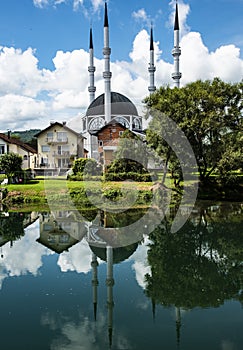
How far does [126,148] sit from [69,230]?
49.9 ft

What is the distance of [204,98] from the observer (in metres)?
26.9

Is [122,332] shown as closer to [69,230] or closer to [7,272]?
[7,272]

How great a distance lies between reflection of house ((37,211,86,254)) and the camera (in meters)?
15.9

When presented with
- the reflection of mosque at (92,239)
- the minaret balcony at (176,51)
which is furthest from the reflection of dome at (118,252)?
the minaret balcony at (176,51)

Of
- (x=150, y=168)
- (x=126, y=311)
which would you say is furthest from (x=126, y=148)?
(x=126, y=311)

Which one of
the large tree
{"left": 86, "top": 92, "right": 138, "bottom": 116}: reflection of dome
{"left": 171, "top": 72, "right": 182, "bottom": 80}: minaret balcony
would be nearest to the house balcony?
{"left": 86, "top": 92, "right": 138, "bottom": 116}: reflection of dome

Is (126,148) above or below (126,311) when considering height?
above

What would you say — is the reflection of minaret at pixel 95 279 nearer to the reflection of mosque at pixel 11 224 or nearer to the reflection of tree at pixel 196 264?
the reflection of tree at pixel 196 264

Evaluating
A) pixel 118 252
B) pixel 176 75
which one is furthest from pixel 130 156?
pixel 176 75

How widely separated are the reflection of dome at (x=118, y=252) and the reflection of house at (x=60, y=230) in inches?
57.1

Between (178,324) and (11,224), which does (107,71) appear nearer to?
(11,224)

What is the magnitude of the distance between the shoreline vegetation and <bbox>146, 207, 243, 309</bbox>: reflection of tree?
8.42 m

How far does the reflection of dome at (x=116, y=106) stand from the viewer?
56531 mm

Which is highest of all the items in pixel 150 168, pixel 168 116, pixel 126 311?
pixel 168 116
